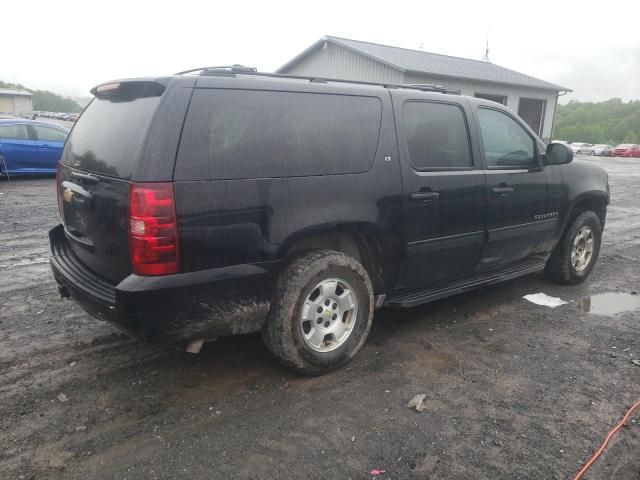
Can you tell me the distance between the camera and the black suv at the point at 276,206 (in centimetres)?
274

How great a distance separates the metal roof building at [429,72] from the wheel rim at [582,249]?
500 inches

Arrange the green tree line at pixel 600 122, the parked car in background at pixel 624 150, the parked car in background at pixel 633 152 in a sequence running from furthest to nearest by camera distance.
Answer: the green tree line at pixel 600 122 < the parked car in background at pixel 624 150 < the parked car in background at pixel 633 152

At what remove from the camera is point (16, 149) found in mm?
12211

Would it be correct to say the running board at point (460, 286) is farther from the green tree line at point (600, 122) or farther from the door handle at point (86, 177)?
the green tree line at point (600, 122)

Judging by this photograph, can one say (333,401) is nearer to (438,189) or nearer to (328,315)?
(328,315)

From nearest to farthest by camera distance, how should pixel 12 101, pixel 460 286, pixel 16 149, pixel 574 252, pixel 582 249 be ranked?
1. pixel 460 286
2. pixel 574 252
3. pixel 582 249
4. pixel 16 149
5. pixel 12 101

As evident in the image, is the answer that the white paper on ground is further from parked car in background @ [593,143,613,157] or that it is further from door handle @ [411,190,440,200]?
parked car in background @ [593,143,613,157]

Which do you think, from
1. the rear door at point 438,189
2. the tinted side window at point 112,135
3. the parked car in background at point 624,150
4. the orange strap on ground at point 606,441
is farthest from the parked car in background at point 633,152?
the tinted side window at point 112,135

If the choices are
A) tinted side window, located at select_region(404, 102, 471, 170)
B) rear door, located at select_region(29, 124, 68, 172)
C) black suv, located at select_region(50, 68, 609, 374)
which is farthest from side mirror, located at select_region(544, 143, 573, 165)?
rear door, located at select_region(29, 124, 68, 172)

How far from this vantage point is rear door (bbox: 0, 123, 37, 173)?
12031 millimetres

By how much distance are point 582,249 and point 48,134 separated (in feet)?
40.1

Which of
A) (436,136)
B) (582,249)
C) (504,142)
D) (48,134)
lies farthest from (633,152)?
(436,136)

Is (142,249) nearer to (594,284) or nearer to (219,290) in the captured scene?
(219,290)

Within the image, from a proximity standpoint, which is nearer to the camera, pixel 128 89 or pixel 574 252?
pixel 128 89
